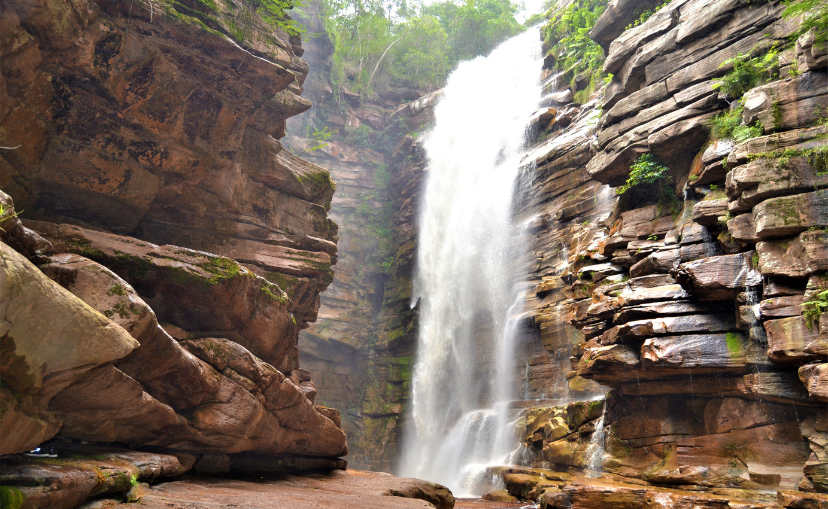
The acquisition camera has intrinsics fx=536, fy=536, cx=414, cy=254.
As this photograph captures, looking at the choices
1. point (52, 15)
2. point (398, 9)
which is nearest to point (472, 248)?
point (52, 15)

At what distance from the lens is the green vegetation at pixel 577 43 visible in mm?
23469

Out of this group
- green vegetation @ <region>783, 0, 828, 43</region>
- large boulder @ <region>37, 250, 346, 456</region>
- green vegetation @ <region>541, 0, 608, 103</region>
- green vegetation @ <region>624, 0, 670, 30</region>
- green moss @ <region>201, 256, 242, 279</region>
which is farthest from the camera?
→ green vegetation @ <region>541, 0, 608, 103</region>

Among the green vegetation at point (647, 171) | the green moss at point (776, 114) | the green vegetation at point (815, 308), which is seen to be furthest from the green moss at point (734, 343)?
the green vegetation at point (647, 171)

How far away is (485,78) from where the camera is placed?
109 feet

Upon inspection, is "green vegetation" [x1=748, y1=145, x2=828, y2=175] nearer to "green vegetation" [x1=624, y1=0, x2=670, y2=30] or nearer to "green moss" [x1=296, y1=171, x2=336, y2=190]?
"green vegetation" [x1=624, y1=0, x2=670, y2=30]

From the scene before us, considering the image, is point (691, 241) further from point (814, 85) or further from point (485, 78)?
point (485, 78)

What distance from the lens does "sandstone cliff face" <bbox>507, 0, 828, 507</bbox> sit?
1077 cm

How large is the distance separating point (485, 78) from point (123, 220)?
25.4m

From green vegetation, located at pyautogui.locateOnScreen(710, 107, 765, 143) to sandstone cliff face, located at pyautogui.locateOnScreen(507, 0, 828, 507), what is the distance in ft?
0.62

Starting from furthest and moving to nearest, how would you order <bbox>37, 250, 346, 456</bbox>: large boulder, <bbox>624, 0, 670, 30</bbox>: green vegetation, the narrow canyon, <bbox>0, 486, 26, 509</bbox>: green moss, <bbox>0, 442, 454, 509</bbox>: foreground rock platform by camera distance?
<bbox>624, 0, 670, 30</bbox>: green vegetation → the narrow canyon → <bbox>37, 250, 346, 456</bbox>: large boulder → <bbox>0, 442, 454, 509</bbox>: foreground rock platform → <bbox>0, 486, 26, 509</bbox>: green moss

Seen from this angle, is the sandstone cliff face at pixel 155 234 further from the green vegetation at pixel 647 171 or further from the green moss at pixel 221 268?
the green vegetation at pixel 647 171

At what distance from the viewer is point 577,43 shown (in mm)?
24984

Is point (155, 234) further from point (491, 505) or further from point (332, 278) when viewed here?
point (491, 505)

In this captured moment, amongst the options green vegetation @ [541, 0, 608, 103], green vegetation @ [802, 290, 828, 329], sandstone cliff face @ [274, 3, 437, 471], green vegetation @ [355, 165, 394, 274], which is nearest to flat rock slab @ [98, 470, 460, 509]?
green vegetation @ [802, 290, 828, 329]
